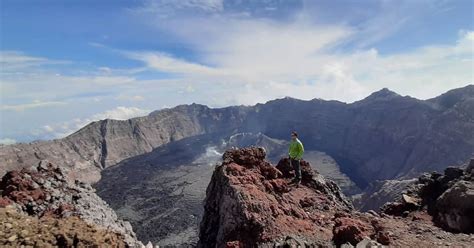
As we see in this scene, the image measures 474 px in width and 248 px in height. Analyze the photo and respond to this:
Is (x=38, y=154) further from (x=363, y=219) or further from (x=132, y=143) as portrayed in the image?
(x=363, y=219)

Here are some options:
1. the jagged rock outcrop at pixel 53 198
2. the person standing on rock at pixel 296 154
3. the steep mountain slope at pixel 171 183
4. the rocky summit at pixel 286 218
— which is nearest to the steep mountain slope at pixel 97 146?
the steep mountain slope at pixel 171 183

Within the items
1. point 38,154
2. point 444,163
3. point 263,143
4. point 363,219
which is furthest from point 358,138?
point 363,219

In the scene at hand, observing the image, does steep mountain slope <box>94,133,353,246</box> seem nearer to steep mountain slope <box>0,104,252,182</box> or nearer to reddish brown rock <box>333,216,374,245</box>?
steep mountain slope <box>0,104,252,182</box>

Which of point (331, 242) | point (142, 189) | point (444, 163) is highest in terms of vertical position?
point (331, 242)

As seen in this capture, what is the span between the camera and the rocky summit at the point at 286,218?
1733cm

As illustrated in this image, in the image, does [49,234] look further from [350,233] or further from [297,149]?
[297,149]

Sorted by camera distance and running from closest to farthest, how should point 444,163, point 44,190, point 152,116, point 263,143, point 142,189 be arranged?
point 44,190 < point 142,189 < point 444,163 < point 263,143 < point 152,116

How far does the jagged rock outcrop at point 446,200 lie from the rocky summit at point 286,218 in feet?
2.04

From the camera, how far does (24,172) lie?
22.5 m

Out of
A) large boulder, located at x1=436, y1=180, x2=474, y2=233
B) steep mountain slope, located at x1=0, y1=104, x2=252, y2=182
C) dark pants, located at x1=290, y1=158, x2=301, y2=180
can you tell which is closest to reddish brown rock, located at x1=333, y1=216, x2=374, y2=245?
large boulder, located at x1=436, y1=180, x2=474, y2=233

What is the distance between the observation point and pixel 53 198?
2078 centimetres

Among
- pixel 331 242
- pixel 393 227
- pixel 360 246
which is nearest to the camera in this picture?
pixel 360 246

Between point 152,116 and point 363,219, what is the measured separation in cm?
17720


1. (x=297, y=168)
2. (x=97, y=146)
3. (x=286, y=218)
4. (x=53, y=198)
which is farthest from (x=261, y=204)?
(x=97, y=146)
